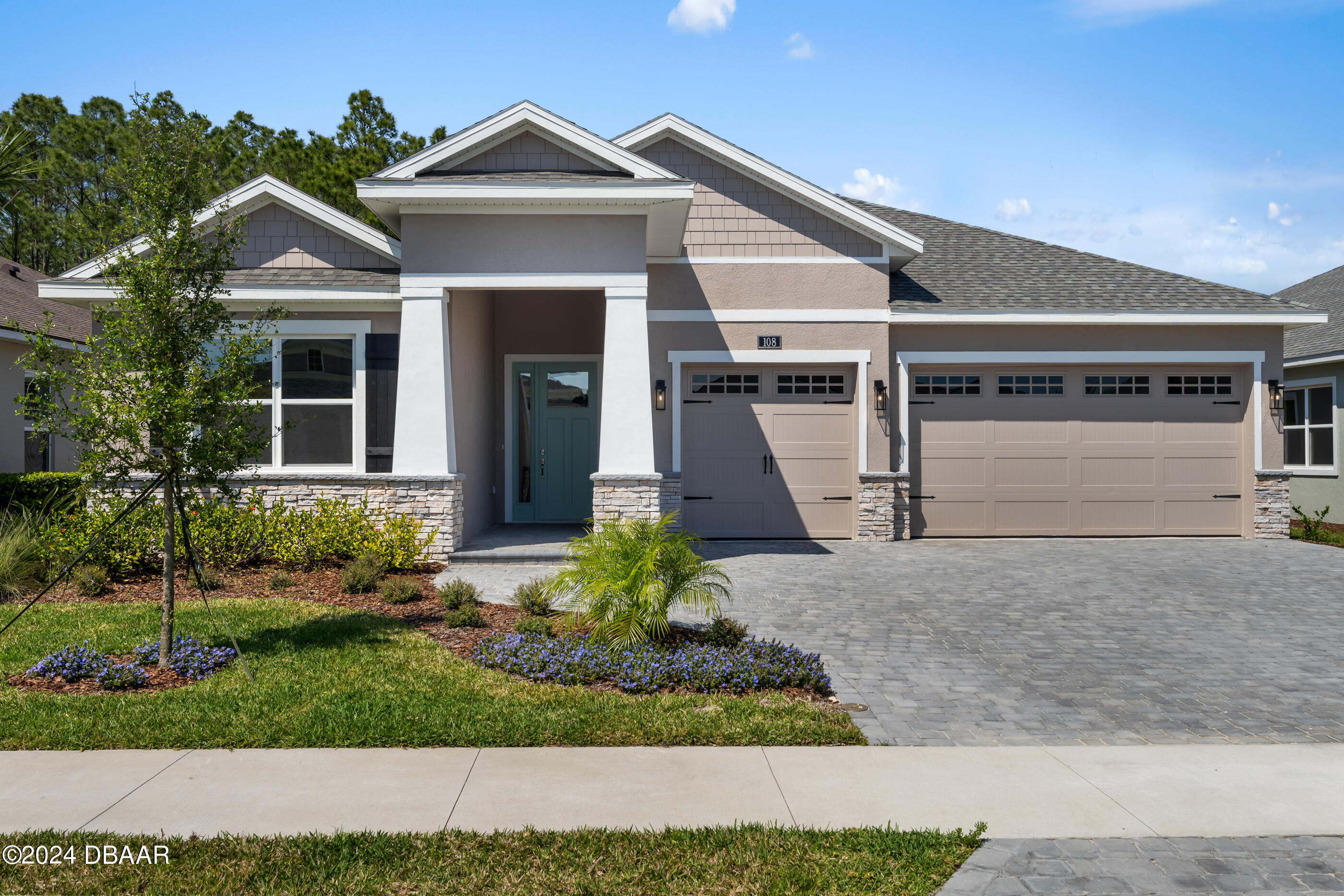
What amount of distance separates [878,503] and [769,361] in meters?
2.79

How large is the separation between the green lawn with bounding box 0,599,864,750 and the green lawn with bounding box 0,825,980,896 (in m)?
1.20

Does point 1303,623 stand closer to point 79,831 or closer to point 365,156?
point 79,831

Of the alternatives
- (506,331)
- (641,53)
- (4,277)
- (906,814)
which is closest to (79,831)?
(906,814)

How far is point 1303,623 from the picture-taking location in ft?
26.5

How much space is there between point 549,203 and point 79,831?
8.54 m

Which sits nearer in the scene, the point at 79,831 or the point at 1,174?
the point at 79,831

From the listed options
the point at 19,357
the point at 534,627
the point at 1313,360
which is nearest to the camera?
the point at 534,627

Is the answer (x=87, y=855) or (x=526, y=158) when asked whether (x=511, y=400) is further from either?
(x=87, y=855)

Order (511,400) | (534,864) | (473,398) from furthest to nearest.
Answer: (511,400)
(473,398)
(534,864)

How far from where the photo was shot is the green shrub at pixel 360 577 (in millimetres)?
9328

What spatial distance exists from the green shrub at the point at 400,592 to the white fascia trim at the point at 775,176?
7740 mm

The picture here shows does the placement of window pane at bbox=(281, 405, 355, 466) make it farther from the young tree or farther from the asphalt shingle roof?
the asphalt shingle roof

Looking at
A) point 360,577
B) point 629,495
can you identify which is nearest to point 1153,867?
point 629,495

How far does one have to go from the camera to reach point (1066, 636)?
7.61 meters
